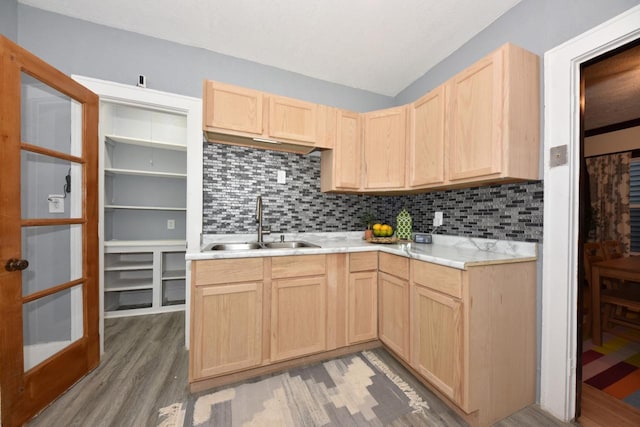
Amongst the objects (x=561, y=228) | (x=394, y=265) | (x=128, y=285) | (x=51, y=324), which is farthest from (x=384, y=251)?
(x=128, y=285)

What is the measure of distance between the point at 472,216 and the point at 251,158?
1.99 m

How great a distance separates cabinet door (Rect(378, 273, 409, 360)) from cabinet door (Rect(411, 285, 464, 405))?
8 cm

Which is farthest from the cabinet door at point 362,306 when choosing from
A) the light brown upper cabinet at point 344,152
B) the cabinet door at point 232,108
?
the cabinet door at point 232,108

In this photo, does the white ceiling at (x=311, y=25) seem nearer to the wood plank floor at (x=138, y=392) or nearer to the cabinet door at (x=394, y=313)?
the cabinet door at (x=394, y=313)

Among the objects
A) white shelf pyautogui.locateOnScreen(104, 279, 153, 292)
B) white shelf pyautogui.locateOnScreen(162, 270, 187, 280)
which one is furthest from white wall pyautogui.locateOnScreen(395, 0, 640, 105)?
white shelf pyautogui.locateOnScreen(104, 279, 153, 292)

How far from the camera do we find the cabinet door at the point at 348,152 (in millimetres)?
2227

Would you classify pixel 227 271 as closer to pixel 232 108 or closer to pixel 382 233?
pixel 232 108

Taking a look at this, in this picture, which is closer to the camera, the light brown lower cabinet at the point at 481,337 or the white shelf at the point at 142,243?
the light brown lower cabinet at the point at 481,337

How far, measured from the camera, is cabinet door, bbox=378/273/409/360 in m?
1.70

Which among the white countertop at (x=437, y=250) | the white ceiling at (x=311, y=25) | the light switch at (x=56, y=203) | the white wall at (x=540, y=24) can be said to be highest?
the white ceiling at (x=311, y=25)

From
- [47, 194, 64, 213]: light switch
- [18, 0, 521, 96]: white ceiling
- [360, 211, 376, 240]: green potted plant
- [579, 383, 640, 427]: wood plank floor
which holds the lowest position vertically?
[579, 383, 640, 427]: wood plank floor

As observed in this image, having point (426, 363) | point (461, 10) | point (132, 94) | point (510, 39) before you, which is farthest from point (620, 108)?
point (132, 94)

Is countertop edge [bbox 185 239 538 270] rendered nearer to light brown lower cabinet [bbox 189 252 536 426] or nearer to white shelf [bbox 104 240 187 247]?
light brown lower cabinet [bbox 189 252 536 426]

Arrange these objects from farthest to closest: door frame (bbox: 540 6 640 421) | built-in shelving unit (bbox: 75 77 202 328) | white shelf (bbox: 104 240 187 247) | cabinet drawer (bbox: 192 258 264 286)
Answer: built-in shelving unit (bbox: 75 77 202 328), white shelf (bbox: 104 240 187 247), cabinet drawer (bbox: 192 258 264 286), door frame (bbox: 540 6 640 421)
